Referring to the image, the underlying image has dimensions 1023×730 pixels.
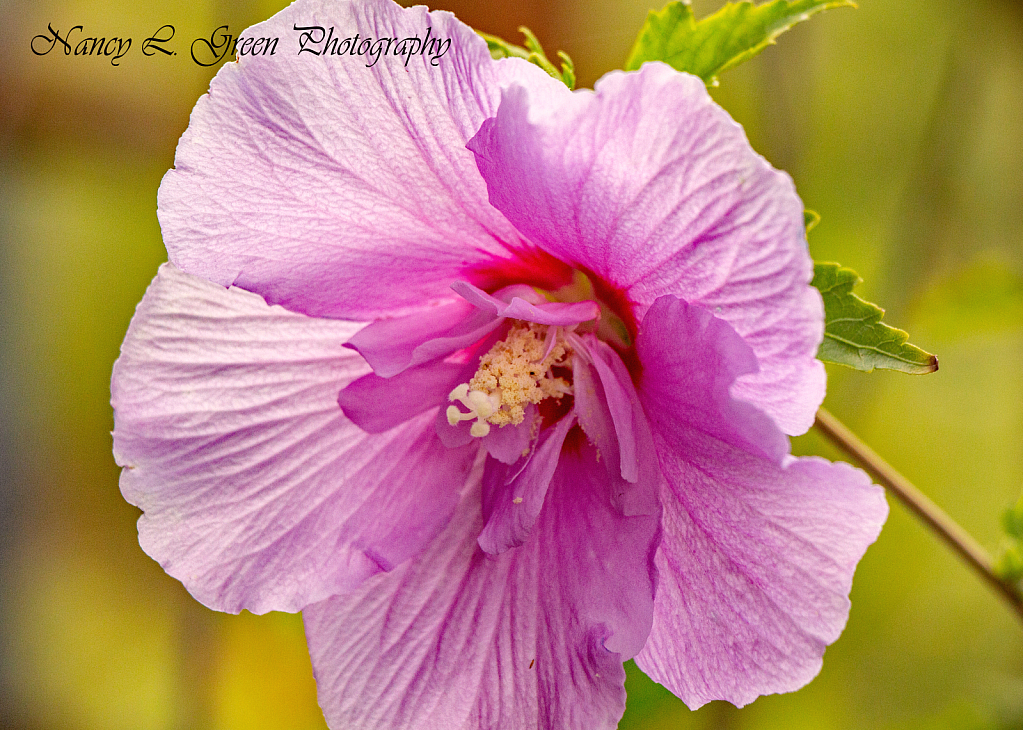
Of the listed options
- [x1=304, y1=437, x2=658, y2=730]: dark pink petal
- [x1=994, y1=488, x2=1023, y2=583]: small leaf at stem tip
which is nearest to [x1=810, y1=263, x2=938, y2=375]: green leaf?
[x1=304, y1=437, x2=658, y2=730]: dark pink petal

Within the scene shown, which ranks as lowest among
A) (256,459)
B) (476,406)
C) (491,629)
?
(491,629)

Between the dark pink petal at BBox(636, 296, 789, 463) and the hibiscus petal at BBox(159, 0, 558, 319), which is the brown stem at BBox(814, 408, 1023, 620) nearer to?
the dark pink petal at BBox(636, 296, 789, 463)

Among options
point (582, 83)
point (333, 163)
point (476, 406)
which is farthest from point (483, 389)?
point (582, 83)

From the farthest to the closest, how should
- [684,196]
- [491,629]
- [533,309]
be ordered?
[491,629]
[533,309]
[684,196]

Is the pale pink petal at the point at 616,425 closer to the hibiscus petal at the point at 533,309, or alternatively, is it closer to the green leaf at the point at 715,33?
the hibiscus petal at the point at 533,309

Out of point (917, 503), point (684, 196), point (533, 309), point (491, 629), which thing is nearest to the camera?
point (684, 196)

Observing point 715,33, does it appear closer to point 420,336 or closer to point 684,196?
point 684,196

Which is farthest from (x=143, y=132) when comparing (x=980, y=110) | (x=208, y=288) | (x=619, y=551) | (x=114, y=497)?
(x=980, y=110)
